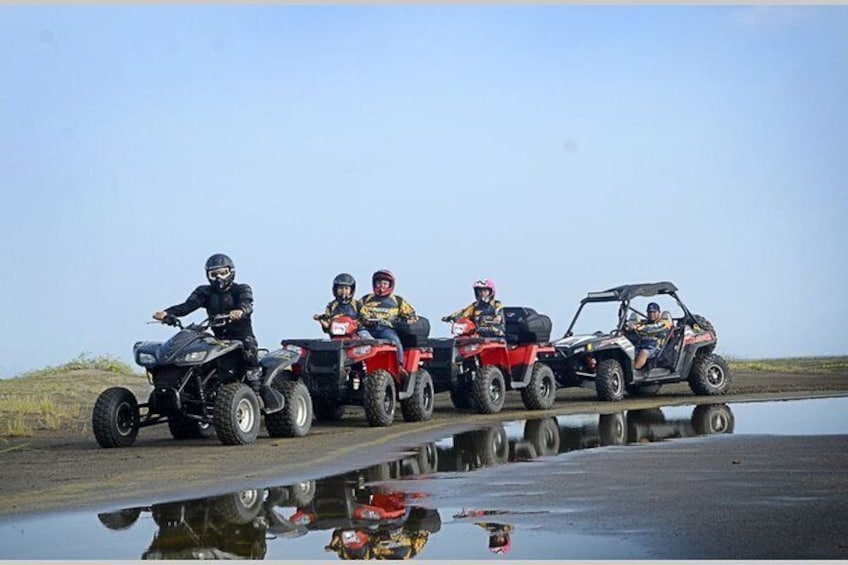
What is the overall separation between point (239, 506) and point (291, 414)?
19.9 feet

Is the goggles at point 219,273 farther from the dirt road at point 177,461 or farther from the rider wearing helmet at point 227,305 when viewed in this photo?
the dirt road at point 177,461

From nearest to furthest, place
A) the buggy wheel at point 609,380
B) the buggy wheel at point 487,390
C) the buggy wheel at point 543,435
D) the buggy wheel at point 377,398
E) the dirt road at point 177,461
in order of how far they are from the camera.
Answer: the dirt road at point 177,461, the buggy wheel at point 543,435, the buggy wheel at point 377,398, the buggy wheel at point 487,390, the buggy wheel at point 609,380

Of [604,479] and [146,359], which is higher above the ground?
[146,359]

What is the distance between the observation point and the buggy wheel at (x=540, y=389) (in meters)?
20.1

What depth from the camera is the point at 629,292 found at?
22.6m

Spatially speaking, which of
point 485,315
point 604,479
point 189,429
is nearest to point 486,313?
point 485,315

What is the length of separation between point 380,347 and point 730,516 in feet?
30.2

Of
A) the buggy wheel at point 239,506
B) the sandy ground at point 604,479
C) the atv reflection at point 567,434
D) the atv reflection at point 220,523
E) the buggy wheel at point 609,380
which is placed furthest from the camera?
the buggy wheel at point 609,380

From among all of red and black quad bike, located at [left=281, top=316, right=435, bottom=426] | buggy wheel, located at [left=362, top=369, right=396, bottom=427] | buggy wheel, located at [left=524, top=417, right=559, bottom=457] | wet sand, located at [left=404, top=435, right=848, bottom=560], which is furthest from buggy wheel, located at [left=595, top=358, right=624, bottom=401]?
wet sand, located at [left=404, top=435, right=848, bottom=560]

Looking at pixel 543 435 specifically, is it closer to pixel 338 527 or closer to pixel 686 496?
pixel 686 496

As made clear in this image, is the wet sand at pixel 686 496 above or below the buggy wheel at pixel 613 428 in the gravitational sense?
above

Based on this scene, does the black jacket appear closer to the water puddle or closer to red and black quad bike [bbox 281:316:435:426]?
red and black quad bike [bbox 281:316:435:426]

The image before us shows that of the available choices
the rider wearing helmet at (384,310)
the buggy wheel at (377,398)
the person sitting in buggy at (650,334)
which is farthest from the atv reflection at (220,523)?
the person sitting in buggy at (650,334)

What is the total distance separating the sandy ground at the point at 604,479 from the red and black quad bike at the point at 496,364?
2585 mm
